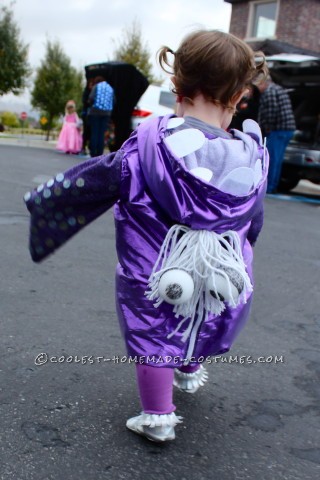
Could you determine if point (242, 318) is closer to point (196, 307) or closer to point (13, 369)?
point (196, 307)

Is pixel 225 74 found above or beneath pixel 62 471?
above

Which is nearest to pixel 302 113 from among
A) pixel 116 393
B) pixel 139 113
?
pixel 139 113

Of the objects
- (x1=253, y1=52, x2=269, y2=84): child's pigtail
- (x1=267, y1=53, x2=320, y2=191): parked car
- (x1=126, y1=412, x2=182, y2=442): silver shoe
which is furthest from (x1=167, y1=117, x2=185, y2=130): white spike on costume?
(x1=267, y1=53, x2=320, y2=191): parked car

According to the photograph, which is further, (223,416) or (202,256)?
(223,416)

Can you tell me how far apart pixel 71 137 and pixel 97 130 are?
3.04 m

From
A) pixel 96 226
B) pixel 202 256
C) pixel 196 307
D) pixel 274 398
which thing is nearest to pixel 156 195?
pixel 202 256

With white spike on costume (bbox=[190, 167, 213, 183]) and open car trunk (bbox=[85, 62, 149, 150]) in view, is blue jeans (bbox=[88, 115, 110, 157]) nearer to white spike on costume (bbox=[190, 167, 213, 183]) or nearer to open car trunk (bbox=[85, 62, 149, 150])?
open car trunk (bbox=[85, 62, 149, 150])

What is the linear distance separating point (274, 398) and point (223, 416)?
0.28 metres

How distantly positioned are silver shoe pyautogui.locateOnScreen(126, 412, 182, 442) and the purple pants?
0.06ft

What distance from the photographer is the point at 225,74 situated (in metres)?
1.97

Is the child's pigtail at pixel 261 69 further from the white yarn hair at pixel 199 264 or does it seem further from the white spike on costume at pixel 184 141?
the white yarn hair at pixel 199 264

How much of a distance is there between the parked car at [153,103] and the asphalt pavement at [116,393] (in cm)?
1061

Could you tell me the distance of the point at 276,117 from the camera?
9492 mm

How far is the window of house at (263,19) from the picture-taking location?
22.6 metres
